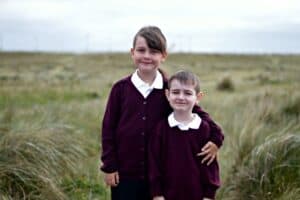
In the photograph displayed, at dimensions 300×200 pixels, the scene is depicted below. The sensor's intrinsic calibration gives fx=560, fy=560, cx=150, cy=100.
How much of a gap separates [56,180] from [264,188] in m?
1.96

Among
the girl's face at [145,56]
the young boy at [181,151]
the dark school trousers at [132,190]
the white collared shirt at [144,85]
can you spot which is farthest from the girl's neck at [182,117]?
the dark school trousers at [132,190]

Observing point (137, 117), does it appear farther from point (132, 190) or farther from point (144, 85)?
point (132, 190)

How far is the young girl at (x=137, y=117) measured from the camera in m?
3.85

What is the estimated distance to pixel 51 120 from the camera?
753 cm

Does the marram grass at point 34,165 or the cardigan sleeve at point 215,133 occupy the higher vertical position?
the cardigan sleeve at point 215,133

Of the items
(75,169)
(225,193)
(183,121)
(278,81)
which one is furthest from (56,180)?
(278,81)

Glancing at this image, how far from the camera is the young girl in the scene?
3852 millimetres

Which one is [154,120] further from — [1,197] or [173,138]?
[1,197]

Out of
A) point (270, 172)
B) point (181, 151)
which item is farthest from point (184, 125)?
point (270, 172)

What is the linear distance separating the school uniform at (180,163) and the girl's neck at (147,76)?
31 centimetres

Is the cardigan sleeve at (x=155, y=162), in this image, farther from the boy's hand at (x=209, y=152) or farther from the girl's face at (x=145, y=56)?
the girl's face at (x=145, y=56)

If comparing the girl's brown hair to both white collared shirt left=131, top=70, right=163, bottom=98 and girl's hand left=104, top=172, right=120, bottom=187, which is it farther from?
girl's hand left=104, top=172, right=120, bottom=187

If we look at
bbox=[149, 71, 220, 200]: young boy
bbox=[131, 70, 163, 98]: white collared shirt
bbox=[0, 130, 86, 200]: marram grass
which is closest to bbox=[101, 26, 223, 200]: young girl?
bbox=[131, 70, 163, 98]: white collared shirt

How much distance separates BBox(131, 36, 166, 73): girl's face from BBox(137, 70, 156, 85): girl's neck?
0.13 ft
